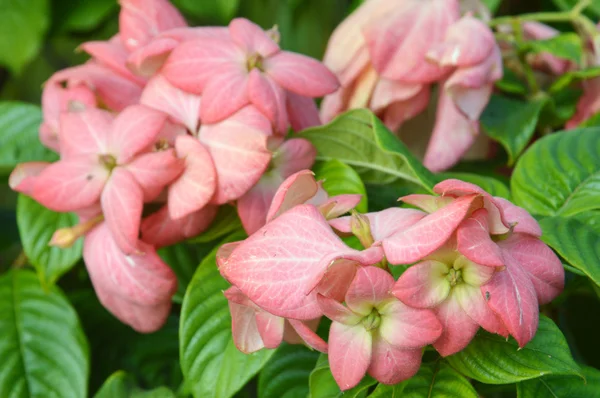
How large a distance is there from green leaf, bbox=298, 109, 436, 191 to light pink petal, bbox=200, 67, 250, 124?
7 cm

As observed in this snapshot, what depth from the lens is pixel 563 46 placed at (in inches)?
26.6

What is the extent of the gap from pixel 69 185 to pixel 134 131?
7 cm

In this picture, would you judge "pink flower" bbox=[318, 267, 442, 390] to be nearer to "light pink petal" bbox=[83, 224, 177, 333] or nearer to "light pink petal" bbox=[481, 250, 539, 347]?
"light pink petal" bbox=[481, 250, 539, 347]

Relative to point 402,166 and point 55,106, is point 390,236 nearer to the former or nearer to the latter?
point 402,166

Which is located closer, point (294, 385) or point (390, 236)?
point (390, 236)

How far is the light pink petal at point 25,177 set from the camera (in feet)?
1.73

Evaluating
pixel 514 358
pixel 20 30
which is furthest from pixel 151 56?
pixel 20 30

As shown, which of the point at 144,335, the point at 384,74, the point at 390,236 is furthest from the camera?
the point at 144,335

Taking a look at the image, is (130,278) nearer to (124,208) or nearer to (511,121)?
(124,208)

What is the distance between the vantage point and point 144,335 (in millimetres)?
740

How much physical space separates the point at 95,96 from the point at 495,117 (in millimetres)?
416

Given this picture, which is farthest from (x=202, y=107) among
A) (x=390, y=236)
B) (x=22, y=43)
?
(x=22, y=43)

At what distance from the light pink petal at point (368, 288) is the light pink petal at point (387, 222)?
0.03 m

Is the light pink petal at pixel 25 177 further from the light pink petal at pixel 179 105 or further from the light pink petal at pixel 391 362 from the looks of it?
the light pink petal at pixel 391 362
